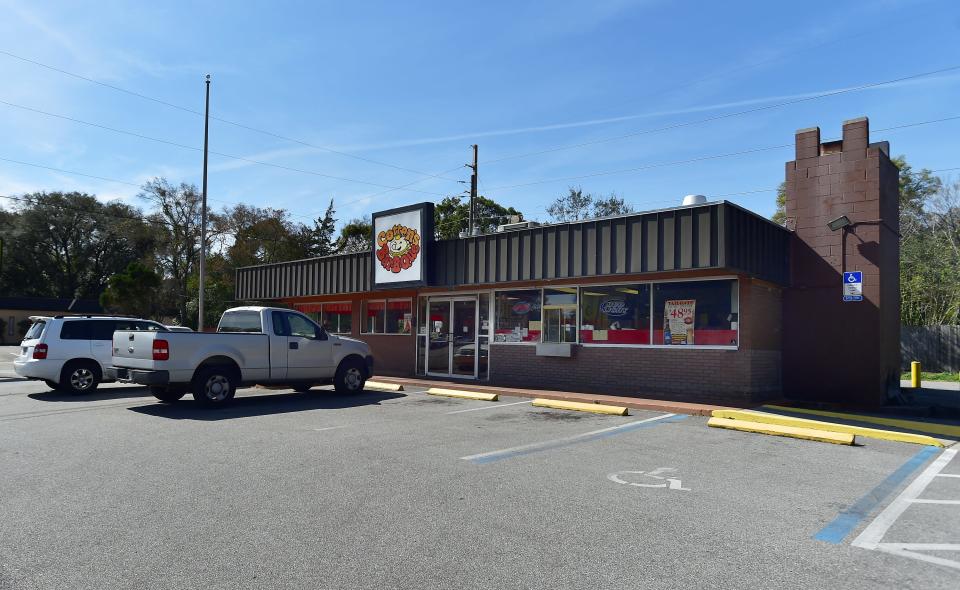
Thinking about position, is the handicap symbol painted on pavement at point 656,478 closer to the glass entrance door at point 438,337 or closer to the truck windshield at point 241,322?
the truck windshield at point 241,322

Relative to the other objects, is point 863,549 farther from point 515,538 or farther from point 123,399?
point 123,399

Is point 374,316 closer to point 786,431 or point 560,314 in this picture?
point 560,314

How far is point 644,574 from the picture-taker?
421cm

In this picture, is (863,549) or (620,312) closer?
(863,549)

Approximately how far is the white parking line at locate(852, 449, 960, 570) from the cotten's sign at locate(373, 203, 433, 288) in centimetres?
1223

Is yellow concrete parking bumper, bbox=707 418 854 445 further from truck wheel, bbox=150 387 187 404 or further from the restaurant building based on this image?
truck wheel, bbox=150 387 187 404

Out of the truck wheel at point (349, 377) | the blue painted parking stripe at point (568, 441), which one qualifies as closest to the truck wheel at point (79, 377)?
the truck wheel at point (349, 377)

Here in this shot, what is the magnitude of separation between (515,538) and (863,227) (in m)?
12.4

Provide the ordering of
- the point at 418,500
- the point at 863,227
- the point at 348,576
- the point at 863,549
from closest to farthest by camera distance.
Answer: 1. the point at 348,576
2. the point at 863,549
3. the point at 418,500
4. the point at 863,227

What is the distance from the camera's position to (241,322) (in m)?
13.4

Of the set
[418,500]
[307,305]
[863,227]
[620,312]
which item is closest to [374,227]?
[307,305]

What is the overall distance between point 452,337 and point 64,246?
206ft

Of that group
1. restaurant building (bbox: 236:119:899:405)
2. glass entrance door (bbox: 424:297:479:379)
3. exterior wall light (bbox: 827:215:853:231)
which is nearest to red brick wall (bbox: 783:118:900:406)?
restaurant building (bbox: 236:119:899:405)

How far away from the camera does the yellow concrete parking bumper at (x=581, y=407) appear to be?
38.6 feet
